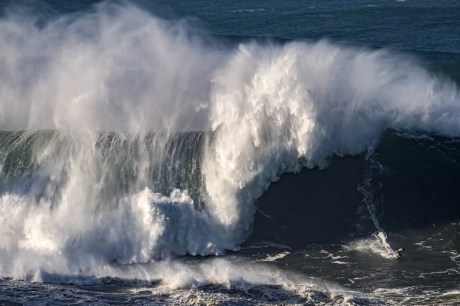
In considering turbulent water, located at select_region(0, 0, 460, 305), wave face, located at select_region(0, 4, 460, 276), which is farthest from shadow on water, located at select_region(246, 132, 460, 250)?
wave face, located at select_region(0, 4, 460, 276)

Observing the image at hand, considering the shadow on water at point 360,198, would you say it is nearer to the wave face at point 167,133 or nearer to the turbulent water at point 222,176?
the turbulent water at point 222,176

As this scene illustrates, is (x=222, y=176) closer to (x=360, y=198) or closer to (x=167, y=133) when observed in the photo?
(x=167, y=133)

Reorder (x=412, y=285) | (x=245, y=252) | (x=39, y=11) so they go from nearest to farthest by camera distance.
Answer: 1. (x=412, y=285)
2. (x=245, y=252)
3. (x=39, y=11)

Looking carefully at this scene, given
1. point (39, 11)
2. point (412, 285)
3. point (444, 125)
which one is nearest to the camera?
point (412, 285)

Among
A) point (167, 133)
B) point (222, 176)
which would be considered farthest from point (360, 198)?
point (167, 133)

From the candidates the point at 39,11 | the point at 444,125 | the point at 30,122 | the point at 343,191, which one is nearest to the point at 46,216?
the point at 30,122

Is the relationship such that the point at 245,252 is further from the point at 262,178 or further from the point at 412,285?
the point at 412,285
